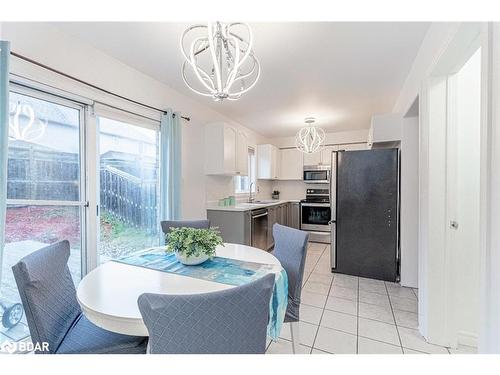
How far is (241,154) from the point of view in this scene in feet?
13.2

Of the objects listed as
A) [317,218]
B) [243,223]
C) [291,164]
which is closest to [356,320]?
[243,223]

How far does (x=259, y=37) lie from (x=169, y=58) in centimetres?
90

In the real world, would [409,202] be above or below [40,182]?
below

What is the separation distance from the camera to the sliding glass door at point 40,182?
1633 mm

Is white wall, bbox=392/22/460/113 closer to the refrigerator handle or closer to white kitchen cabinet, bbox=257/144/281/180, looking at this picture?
the refrigerator handle

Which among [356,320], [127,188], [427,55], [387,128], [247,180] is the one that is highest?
[427,55]

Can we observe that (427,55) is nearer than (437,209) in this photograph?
No

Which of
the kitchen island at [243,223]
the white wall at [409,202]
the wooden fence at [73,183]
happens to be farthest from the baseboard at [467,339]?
the wooden fence at [73,183]

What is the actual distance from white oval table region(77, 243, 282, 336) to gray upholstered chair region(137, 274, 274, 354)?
21 centimetres

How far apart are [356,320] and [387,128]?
7.76 feet

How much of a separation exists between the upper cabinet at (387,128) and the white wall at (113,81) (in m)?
2.39

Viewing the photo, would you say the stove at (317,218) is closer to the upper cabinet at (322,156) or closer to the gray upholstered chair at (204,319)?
the upper cabinet at (322,156)

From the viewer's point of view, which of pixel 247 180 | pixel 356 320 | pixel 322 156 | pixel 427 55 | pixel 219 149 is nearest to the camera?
pixel 427 55

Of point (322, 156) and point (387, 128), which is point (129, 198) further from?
point (322, 156)
